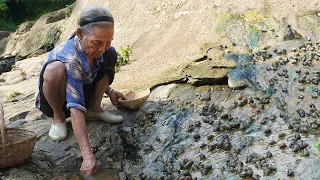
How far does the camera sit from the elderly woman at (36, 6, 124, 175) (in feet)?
11.7

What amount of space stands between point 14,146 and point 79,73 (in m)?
0.81

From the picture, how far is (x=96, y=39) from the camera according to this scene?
141 inches

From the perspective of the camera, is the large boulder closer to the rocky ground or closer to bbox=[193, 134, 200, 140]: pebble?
the rocky ground

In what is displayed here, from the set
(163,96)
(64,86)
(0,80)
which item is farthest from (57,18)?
(64,86)

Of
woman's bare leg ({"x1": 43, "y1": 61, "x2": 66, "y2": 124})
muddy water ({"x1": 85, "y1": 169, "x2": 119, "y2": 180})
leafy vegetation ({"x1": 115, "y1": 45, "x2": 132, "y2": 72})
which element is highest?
woman's bare leg ({"x1": 43, "y1": 61, "x2": 66, "y2": 124})

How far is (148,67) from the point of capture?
6211 millimetres

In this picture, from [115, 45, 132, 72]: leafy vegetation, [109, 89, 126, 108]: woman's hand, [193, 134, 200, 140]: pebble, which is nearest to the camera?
[193, 134, 200, 140]: pebble

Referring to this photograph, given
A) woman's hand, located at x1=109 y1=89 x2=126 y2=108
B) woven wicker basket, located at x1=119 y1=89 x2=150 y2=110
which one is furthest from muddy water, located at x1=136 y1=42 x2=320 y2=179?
woman's hand, located at x1=109 y1=89 x2=126 y2=108

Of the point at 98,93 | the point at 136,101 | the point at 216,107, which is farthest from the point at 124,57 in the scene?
the point at 216,107

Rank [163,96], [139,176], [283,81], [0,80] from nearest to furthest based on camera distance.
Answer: [139,176]
[283,81]
[163,96]
[0,80]

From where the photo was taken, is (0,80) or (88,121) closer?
(88,121)

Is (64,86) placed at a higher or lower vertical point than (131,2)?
higher

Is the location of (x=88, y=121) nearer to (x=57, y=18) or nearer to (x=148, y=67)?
(x=148, y=67)

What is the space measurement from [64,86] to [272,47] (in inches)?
110
